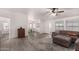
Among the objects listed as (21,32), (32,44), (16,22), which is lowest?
(32,44)

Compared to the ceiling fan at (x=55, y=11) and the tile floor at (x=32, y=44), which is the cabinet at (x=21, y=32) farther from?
the ceiling fan at (x=55, y=11)

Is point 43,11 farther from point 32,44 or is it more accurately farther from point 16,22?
point 32,44

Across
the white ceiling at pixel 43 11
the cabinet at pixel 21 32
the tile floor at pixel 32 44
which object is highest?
the white ceiling at pixel 43 11

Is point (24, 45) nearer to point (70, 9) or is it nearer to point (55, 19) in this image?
point (55, 19)

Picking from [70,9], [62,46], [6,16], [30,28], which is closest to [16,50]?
[30,28]

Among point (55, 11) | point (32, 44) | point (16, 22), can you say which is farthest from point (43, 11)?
point (32, 44)

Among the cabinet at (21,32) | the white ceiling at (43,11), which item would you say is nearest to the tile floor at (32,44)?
the cabinet at (21,32)

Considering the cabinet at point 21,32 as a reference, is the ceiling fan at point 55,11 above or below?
above

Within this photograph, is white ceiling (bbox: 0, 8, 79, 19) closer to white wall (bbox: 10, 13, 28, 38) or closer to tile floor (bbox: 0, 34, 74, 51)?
white wall (bbox: 10, 13, 28, 38)

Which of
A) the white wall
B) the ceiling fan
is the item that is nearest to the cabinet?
→ the white wall

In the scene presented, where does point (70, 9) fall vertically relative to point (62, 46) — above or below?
above

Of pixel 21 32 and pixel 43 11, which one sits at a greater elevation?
pixel 43 11
